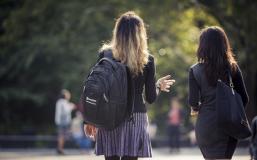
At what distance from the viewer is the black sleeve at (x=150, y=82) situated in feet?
25.5

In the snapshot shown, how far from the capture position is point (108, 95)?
7.58 metres

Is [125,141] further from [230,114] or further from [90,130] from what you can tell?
[230,114]

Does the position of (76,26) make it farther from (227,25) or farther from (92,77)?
(92,77)

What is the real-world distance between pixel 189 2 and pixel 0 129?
12.6m

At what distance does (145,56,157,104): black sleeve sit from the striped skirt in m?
0.20

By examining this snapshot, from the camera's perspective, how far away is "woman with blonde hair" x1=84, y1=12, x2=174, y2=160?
7.66 meters

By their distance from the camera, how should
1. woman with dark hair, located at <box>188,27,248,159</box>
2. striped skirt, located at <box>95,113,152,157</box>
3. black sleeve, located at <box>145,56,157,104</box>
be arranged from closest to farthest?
striped skirt, located at <box>95,113,152,157</box> < black sleeve, located at <box>145,56,157,104</box> < woman with dark hair, located at <box>188,27,248,159</box>

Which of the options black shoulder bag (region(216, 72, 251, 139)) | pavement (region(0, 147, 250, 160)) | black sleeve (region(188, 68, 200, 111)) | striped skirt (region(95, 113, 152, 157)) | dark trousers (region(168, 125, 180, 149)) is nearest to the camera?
striped skirt (region(95, 113, 152, 157))

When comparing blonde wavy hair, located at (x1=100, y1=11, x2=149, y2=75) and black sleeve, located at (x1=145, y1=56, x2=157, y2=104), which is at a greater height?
blonde wavy hair, located at (x1=100, y1=11, x2=149, y2=75)

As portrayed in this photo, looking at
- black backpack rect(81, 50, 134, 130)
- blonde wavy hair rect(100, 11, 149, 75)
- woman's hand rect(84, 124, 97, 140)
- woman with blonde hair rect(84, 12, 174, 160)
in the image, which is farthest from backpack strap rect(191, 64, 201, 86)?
woman's hand rect(84, 124, 97, 140)

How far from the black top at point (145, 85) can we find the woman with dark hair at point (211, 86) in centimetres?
53

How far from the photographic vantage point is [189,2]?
26266mm

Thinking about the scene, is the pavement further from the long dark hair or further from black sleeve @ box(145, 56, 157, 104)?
black sleeve @ box(145, 56, 157, 104)

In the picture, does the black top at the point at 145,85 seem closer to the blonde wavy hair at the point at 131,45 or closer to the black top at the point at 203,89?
the blonde wavy hair at the point at 131,45
